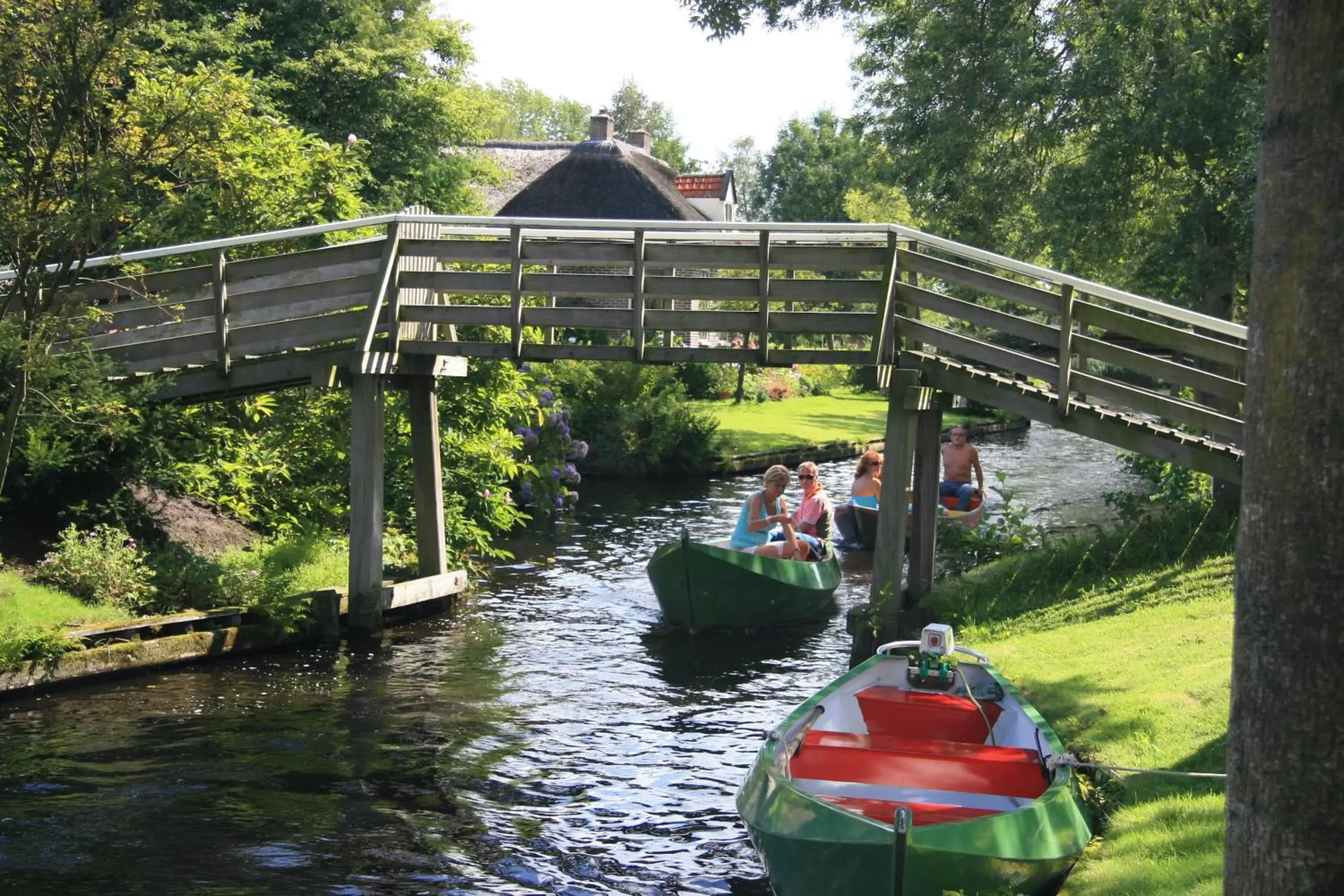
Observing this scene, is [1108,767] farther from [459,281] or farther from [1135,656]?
[459,281]

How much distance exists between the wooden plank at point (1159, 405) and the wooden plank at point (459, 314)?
5355mm

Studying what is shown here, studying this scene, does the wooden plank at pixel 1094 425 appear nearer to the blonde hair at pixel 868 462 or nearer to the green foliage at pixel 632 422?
the blonde hair at pixel 868 462

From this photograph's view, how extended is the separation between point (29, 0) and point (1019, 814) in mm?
9603

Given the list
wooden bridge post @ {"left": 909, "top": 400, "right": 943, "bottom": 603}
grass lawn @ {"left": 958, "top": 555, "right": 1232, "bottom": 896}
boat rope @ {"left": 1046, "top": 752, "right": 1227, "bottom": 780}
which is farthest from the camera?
wooden bridge post @ {"left": 909, "top": 400, "right": 943, "bottom": 603}

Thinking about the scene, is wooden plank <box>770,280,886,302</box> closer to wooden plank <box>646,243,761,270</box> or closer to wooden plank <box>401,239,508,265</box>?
wooden plank <box>646,243,761,270</box>

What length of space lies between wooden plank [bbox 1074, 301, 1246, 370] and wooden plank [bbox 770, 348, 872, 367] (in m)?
2.10

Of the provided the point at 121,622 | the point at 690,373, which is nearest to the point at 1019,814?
the point at 121,622

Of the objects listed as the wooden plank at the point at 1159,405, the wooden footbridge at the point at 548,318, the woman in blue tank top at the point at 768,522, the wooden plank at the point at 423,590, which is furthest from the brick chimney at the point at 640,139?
the wooden plank at the point at 1159,405

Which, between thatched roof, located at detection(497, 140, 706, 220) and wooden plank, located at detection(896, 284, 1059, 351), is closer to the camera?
wooden plank, located at detection(896, 284, 1059, 351)

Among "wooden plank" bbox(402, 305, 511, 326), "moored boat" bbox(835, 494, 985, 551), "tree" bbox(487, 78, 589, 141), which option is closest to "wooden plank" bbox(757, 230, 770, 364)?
"wooden plank" bbox(402, 305, 511, 326)

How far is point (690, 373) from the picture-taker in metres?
40.8

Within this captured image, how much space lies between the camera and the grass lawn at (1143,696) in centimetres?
663

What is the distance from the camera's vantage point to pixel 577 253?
1380 cm

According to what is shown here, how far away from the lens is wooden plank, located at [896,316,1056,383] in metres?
12.5
